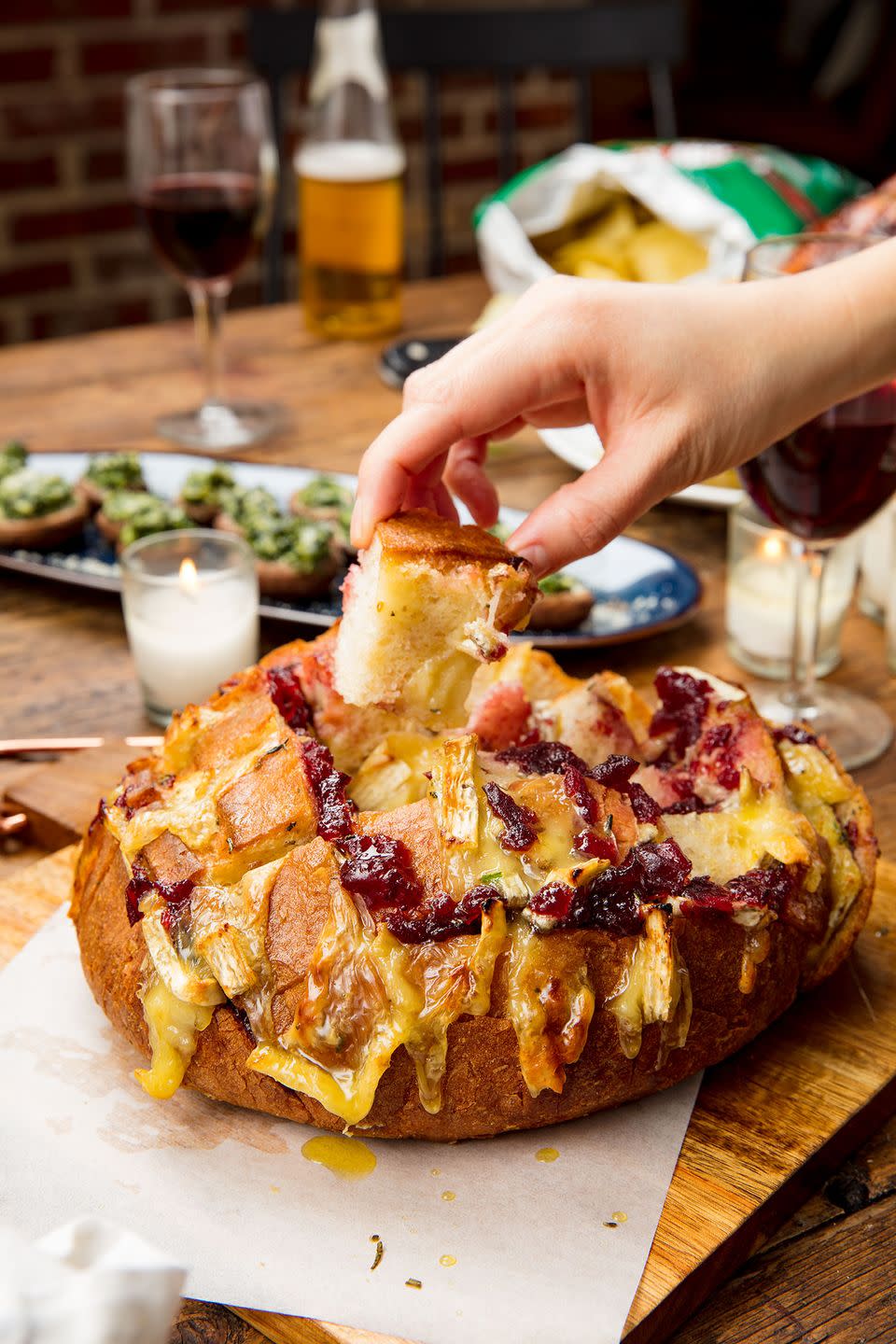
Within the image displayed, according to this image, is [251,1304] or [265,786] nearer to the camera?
[251,1304]

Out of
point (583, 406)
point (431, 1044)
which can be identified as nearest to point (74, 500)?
point (583, 406)

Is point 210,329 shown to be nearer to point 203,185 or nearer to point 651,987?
point 203,185

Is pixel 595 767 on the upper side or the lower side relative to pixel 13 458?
upper

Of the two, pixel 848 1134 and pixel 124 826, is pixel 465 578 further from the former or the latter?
pixel 848 1134

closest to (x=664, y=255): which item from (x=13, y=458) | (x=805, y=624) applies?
(x=805, y=624)

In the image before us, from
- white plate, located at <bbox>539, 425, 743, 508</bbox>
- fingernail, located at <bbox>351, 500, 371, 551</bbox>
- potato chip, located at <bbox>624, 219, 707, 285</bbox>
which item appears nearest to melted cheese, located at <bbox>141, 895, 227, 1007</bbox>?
fingernail, located at <bbox>351, 500, 371, 551</bbox>

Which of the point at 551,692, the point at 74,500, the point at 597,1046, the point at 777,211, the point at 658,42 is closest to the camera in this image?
the point at 597,1046
